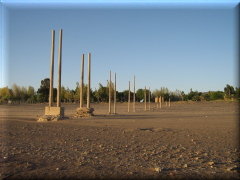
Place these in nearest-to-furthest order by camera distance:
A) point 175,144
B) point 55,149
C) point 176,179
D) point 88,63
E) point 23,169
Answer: point 176,179 → point 23,169 → point 55,149 → point 175,144 → point 88,63

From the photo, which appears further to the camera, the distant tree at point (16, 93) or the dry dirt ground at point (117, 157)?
the distant tree at point (16, 93)

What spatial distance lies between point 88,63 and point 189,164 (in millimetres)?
17694

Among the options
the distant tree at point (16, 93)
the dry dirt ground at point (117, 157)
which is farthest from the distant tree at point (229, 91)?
the dry dirt ground at point (117, 157)

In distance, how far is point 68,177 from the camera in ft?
14.8

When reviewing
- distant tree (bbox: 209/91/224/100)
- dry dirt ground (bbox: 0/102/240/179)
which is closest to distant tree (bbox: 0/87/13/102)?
distant tree (bbox: 209/91/224/100)

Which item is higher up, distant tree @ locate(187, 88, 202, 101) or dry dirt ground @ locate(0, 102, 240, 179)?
distant tree @ locate(187, 88, 202, 101)

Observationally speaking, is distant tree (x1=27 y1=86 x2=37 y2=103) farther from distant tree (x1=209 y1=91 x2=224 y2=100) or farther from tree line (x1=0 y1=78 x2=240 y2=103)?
distant tree (x1=209 y1=91 x2=224 y2=100)

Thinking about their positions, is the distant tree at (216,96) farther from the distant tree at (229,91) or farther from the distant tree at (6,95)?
the distant tree at (6,95)

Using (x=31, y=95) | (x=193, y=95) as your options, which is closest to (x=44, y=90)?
(x=31, y=95)

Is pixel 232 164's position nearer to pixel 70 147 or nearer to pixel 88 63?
pixel 70 147

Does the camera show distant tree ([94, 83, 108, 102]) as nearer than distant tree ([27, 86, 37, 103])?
Yes

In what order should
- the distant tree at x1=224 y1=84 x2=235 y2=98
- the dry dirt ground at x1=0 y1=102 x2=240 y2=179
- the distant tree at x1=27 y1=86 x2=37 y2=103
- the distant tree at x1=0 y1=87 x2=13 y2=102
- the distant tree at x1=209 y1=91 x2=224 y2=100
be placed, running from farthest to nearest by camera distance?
1. the distant tree at x1=0 y1=87 x2=13 y2=102
2. the distant tree at x1=27 y1=86 x2=37 y2=103
3. the distant tree at x1=209 y1=91 x2=224 y2=100
4. the distant tree at x1=224 y1=84 x2=235 y2=98
5. the dry dirt ground at x1=0 y1=102 x2=240 y2=179

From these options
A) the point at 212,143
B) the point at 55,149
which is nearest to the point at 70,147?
the point at 55,149

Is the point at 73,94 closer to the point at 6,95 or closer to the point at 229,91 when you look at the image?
the point at 6,95
